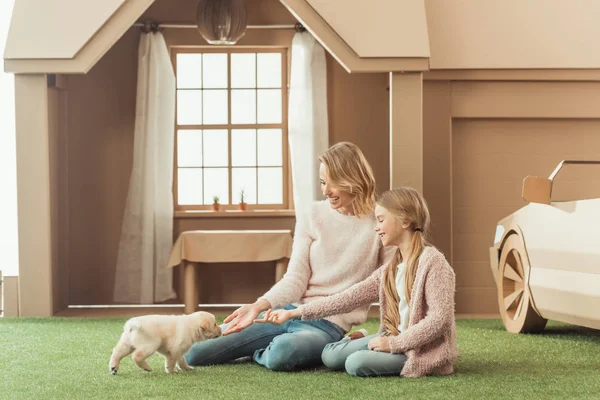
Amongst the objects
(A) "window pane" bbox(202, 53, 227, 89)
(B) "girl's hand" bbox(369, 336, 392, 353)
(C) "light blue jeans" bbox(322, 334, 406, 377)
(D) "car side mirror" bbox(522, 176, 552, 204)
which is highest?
(A) "window pane" bbox(202, 53, 227, 89)

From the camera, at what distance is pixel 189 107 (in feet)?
34.2

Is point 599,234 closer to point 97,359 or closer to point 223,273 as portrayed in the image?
point 97,359

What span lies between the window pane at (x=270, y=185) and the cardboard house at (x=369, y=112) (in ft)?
1.37

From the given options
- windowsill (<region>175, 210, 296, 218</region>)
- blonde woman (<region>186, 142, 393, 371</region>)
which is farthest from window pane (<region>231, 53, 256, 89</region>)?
blonde woman (<region>186, 142, 393, 371</region>)

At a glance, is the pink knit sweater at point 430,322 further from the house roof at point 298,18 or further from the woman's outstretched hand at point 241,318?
the house roof at point 298,18

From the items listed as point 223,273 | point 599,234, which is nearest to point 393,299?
point 599,234

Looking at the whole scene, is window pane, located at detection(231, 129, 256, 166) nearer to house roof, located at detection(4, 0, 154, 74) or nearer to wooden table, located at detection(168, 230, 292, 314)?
wooden table, located at detection(168, 230, 292, 314)

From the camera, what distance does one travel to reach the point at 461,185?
906 centimetres

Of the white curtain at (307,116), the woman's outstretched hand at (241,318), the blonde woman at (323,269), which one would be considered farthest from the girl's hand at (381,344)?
the white curtain at (307,116)

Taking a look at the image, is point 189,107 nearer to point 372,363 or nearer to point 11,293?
point 11,293

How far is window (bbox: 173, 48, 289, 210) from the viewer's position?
34.1 feet

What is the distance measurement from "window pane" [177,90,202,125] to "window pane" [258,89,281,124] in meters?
0.66

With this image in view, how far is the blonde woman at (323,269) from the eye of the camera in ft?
16.9

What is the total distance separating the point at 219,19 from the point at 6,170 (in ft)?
9.40
